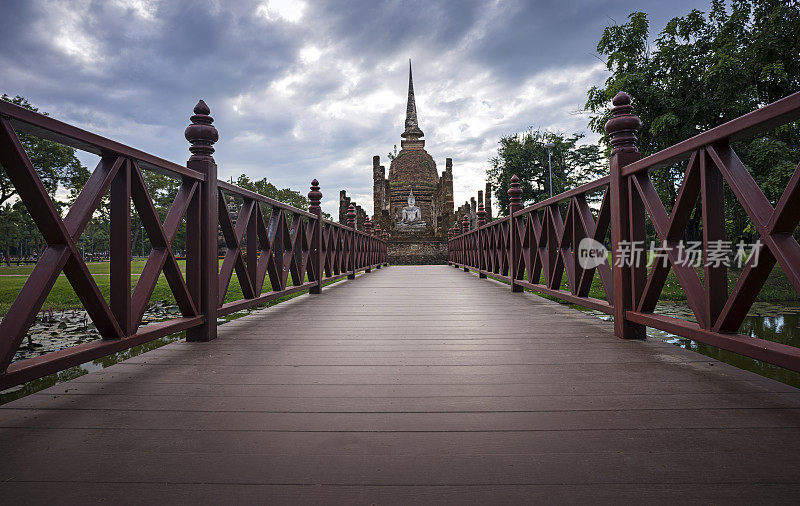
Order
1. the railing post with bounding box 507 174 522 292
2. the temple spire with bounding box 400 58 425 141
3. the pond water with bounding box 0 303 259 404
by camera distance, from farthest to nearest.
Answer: the temple spire with bounding box 400 58 425 141, the railing post with bounding box 507 174 522 292, the pond water with bounding box 0 303 259 404

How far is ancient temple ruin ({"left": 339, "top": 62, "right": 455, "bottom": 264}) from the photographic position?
22.3 metres

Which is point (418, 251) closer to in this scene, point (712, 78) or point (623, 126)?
point (712, 78)

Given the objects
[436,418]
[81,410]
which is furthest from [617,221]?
[81,410]

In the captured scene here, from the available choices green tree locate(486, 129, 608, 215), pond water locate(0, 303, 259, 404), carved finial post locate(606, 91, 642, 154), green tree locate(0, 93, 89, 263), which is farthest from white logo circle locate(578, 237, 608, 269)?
green tree locate(486, 129, 608, 215)

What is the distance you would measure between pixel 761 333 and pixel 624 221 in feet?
7.87

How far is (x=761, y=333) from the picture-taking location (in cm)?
369

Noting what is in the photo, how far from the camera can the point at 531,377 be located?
1.70 m

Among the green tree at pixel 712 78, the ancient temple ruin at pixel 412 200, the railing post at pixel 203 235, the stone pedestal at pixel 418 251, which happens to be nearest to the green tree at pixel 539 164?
the ancient temple ruin at pixel 412 200

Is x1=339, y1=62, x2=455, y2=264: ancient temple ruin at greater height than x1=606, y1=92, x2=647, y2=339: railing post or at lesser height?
greater

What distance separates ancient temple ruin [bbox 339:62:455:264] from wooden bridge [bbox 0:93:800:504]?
63.4 feet

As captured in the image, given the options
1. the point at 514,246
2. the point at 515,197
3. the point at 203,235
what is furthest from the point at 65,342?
the point at 515,197

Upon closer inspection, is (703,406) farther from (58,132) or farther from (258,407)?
(58,132)

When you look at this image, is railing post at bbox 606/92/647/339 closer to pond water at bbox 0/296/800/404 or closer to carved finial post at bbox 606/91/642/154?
carved finial post at bbox 606/91/642/154

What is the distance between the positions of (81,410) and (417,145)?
4493 cm
